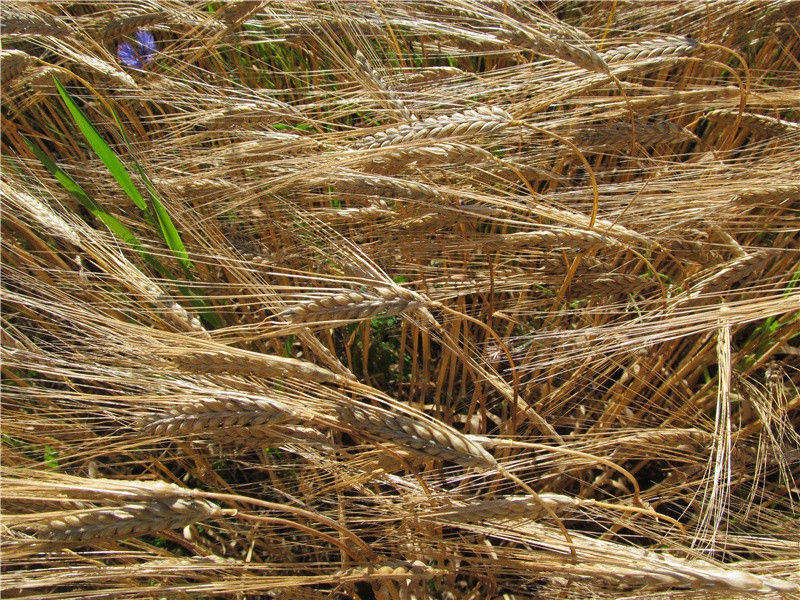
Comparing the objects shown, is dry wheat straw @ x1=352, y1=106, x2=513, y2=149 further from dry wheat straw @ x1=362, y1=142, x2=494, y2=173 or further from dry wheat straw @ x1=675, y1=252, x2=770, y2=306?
dry wheat straw @ x1=675, y1=252, x2=770, y2=306

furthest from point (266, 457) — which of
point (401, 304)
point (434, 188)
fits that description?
point (434, 188)

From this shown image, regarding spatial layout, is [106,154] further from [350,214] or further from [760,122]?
[760,122]

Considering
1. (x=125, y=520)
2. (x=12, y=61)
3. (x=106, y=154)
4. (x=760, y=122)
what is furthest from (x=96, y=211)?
(x=760, y=122)

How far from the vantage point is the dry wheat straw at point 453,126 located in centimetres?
120

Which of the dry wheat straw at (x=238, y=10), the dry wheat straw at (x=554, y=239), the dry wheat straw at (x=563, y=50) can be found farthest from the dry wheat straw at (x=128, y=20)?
Result: the dry wheat straw at (x=554, y=239)

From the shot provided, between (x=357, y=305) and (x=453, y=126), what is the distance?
1.45 feet

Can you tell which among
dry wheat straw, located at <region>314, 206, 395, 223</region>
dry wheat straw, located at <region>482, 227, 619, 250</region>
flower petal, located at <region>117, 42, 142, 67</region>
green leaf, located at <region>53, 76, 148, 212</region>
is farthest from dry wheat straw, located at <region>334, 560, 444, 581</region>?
flower petal, located at <region>117, 42, 142, 67</region>

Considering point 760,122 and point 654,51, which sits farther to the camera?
point 760,122

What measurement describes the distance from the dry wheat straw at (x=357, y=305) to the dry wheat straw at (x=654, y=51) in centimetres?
85

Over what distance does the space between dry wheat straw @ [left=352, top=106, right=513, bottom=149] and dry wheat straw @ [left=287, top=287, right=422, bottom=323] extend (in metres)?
0.37

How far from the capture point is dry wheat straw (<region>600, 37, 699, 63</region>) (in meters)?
1.40

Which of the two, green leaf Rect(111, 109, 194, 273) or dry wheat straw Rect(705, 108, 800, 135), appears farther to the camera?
dry wheat straw Rect(705, 108, 800, 135)

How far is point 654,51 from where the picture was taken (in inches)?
55.9

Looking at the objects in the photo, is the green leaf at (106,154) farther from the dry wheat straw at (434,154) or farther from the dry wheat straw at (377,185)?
the dry wheat straw at (434,154)
